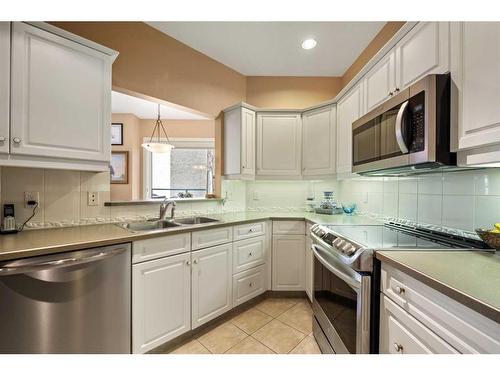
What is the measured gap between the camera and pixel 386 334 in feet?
3.41

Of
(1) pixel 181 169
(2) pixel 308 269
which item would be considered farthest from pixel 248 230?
(1) pixel 181 169

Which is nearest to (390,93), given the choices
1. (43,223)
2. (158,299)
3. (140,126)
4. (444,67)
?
(444,67)

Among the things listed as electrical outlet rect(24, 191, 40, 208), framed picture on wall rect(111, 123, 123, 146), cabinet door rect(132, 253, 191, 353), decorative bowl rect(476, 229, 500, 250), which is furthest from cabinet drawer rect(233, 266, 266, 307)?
framed picture on wall rect(111, 123, 123, 146)

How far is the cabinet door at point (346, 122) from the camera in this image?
199cm

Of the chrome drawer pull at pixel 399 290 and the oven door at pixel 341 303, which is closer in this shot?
the chrome drawer pull at pixel 399 290

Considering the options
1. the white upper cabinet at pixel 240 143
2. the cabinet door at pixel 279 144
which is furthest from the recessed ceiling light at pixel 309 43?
the white upper cabinet at pixel 240 143

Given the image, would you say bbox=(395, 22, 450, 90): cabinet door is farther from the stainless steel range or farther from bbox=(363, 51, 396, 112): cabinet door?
the stainless steel range

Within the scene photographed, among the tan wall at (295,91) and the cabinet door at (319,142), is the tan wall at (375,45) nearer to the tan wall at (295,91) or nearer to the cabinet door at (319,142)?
the tan wall at (295,91)

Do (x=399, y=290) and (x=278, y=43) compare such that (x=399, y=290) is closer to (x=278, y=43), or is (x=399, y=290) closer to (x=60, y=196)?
(x=60, y=196)

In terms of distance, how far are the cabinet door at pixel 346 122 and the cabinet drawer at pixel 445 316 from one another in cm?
135

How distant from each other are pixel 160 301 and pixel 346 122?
7.29 feet

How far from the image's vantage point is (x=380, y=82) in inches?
63.8
